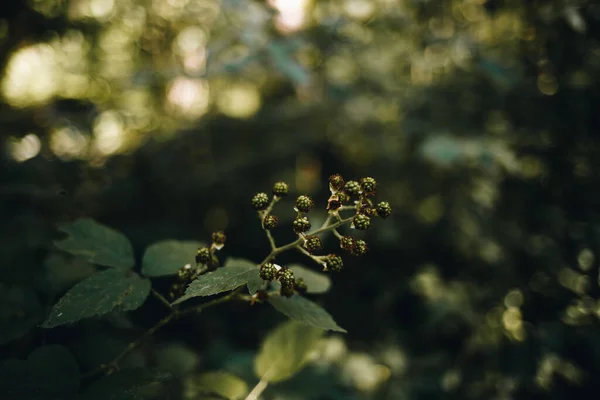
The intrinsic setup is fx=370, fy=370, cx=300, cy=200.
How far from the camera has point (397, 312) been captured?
1978 mm

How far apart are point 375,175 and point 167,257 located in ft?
5.93

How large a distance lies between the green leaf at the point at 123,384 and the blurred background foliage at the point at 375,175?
25cm

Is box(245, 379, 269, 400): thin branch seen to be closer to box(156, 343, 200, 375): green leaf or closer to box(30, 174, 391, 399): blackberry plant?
box(30, 174, 391, 399): blackberry plant

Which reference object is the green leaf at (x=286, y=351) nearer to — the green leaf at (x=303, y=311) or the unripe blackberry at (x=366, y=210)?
the green leaf at (x=303, y=311)

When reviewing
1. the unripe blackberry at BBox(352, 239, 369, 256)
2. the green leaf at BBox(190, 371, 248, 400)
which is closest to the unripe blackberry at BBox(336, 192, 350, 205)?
the unripe blackberry at BBox(352, 239, 369, 256)

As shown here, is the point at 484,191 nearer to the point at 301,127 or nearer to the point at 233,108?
the point at 301,127

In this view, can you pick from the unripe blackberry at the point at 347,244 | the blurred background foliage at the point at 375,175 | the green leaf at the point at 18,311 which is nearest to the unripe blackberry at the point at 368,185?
the unripe blackberry at the point at 347,244

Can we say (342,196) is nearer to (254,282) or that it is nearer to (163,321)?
(254,282)

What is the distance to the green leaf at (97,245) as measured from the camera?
860 mm

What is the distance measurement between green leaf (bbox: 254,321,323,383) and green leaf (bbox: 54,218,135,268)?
44 cm

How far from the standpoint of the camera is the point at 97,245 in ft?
2.96

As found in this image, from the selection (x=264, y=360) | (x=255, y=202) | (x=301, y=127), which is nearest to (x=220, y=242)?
(x=255, y=202)

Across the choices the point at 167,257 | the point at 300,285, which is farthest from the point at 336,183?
the point at 167,257

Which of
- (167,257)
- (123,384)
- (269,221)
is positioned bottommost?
(123,384)
